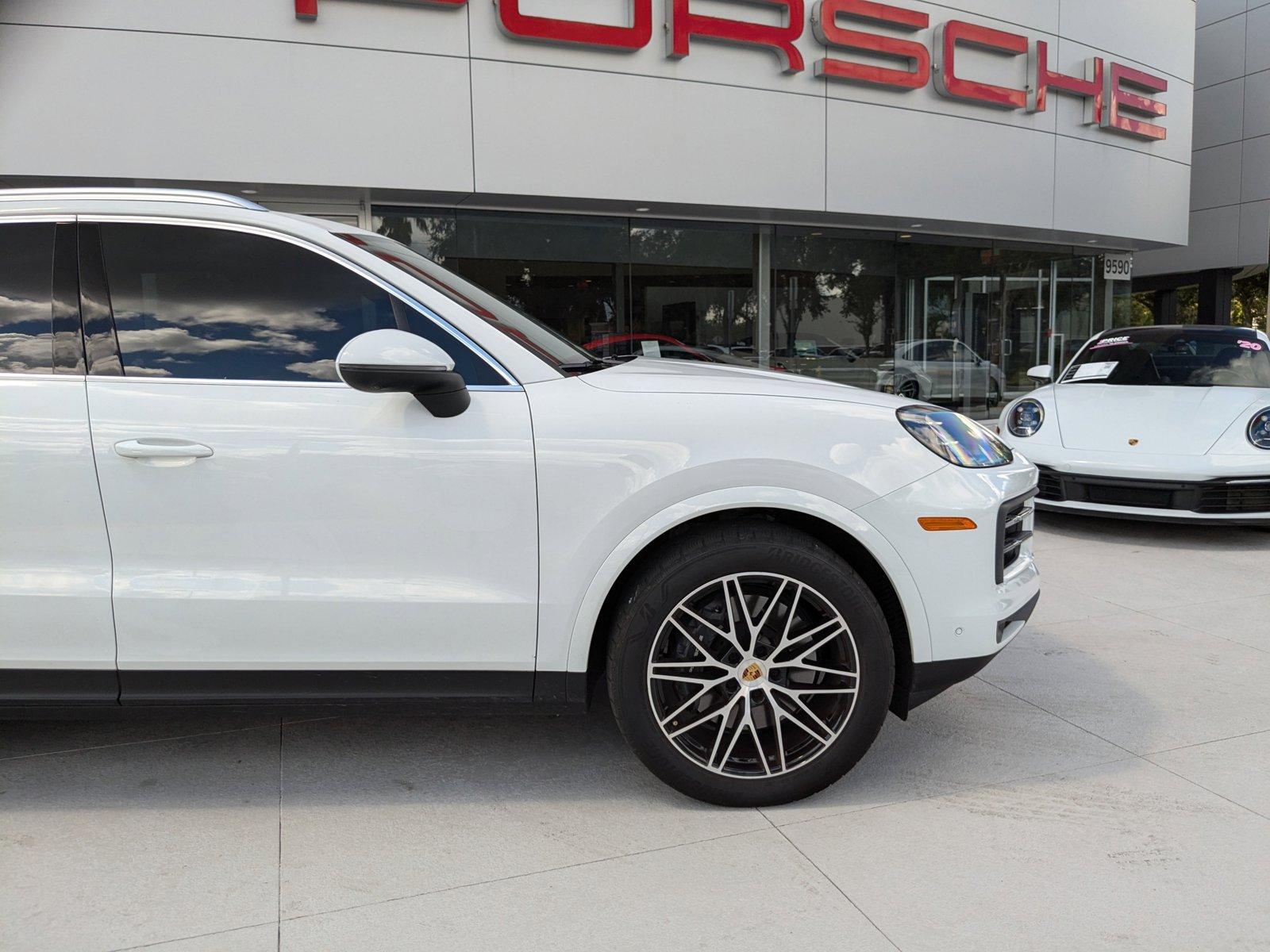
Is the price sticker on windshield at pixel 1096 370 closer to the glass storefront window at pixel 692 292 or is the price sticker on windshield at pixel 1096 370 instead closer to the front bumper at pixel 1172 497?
the front bumper at pixel 1172 497

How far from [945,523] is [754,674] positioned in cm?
71

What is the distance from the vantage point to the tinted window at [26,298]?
2697 mm

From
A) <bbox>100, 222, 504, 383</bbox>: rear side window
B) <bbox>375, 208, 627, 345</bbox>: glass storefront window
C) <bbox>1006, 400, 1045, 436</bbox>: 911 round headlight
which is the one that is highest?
<bbox>375, 208, 627, 345</bbox>: glass storefront window

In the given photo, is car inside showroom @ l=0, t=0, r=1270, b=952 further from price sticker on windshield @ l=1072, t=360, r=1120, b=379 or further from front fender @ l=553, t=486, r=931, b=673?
price sticker on windshield @ l=1072, t=360, r=1120, b=379

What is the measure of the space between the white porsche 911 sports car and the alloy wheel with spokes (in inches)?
181

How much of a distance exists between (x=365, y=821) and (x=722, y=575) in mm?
1292

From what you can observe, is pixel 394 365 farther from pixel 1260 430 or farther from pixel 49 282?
pixel 1260 430

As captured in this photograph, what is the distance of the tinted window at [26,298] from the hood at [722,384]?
5.06 feet

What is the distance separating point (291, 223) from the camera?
282 cm

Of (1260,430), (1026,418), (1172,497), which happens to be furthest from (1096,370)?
(1172,497)

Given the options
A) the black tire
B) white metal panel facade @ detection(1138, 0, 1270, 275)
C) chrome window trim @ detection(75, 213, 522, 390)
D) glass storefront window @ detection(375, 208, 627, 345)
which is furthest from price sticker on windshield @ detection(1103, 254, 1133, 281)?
chrome window trim @ detection(75, 213, 522, 390)

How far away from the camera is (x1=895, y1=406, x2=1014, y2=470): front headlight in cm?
290

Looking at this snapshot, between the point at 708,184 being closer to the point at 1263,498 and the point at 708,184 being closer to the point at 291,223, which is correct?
the point at 1263,498

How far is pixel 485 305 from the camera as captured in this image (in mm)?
3189
